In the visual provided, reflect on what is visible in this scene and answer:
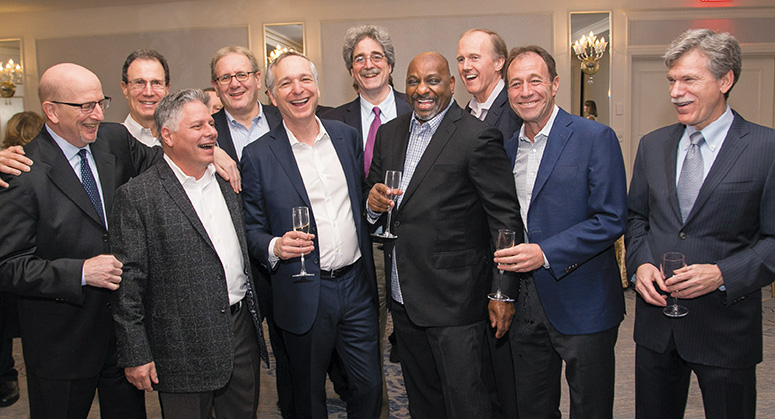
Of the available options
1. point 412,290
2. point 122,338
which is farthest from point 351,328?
point 122,338

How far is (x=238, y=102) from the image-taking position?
10.9 ft

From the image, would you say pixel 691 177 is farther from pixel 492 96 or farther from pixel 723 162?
pixel 492 96

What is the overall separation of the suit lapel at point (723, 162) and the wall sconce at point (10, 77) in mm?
9690

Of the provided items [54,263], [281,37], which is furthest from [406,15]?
[54,263]

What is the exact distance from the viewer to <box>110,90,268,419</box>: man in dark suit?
2.20 m

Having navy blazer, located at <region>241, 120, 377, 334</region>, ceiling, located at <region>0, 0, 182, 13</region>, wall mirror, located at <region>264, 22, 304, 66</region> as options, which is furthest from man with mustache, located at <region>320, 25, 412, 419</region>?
ceiling, located at <region>0, 0, 182, 13</region>

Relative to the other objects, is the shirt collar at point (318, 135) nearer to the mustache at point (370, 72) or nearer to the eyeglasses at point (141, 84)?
the mustache at point (370, 72)

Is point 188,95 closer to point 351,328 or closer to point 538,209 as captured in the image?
point 351,328

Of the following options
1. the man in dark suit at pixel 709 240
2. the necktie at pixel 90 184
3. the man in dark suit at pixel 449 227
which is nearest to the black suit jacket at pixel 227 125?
the necktie at pixel 90 184

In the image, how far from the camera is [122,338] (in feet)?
7.20

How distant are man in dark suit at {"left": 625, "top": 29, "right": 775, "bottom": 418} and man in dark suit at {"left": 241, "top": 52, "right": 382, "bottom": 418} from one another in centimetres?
122

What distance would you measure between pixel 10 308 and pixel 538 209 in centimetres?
265

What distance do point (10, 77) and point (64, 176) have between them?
26.3 feet

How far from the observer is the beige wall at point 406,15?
8055 mm
